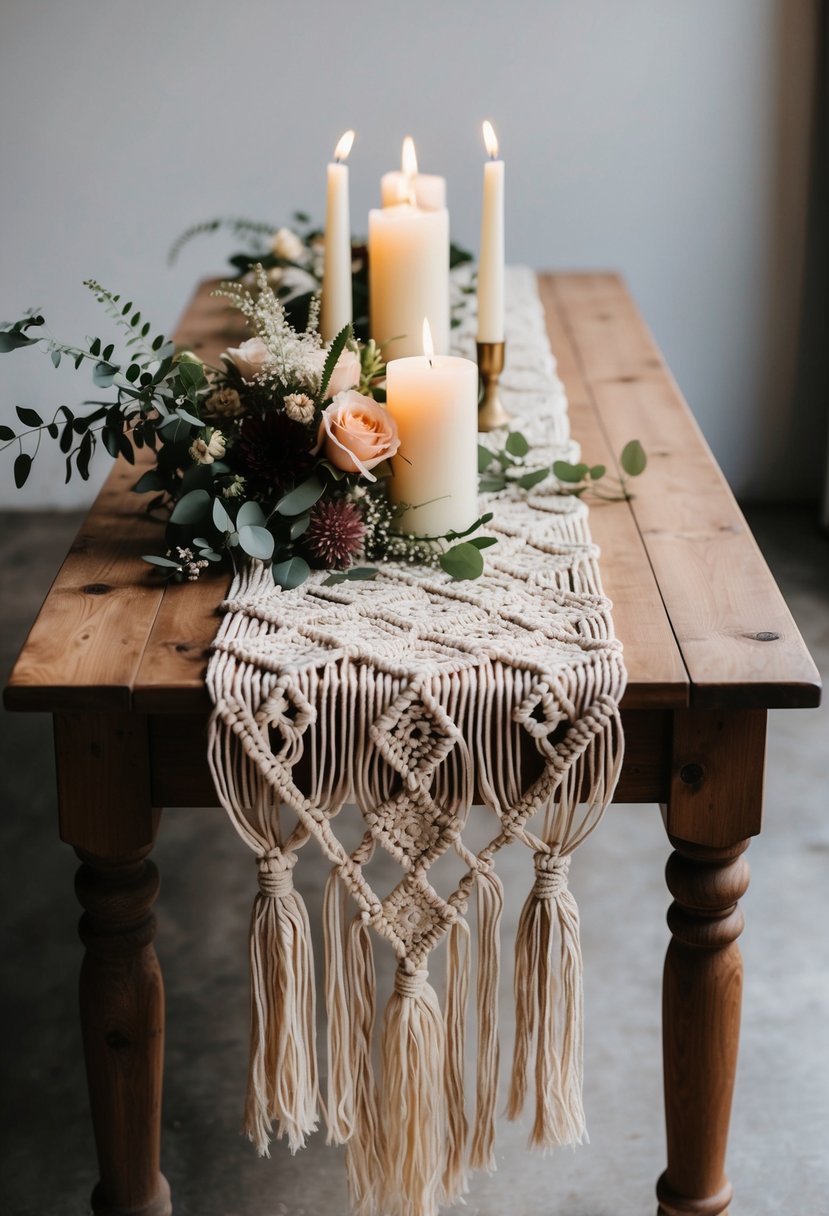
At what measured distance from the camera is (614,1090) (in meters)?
1.53

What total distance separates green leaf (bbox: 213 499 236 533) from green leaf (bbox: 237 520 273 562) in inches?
0.5

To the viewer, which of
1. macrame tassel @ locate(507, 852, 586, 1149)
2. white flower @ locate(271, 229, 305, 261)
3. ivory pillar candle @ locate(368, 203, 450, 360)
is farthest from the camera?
white flower @ locate(271, 229, 305, 261)

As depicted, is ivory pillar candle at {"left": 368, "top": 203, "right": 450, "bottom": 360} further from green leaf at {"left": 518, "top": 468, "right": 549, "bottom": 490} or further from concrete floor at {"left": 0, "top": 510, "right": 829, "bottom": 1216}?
concrete floor at {"left": 0, "top": 510, "right": 829, "bottom": 1216}

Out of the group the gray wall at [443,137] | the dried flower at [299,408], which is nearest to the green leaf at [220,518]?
the dried flower at [299,408]

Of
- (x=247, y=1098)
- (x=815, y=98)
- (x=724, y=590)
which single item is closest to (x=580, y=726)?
(x=724, y=590)

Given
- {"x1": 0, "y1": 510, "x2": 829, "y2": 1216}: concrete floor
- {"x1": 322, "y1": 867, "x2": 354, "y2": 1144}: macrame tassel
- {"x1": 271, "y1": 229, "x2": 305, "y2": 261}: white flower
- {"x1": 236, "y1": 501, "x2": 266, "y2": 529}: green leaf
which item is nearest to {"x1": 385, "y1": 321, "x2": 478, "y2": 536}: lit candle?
{"x1": 236, "y1": 501, "x2": 266, "y2": 529}: green leaf

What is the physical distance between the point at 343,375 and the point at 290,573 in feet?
0.68

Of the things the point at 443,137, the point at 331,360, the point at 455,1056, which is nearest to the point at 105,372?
the point at 331,360

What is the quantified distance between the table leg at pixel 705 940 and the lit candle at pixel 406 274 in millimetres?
657

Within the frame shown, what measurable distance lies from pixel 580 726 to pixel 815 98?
2.54m

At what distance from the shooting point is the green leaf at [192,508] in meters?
1.19

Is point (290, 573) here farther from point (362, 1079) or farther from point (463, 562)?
point (362, 1079)

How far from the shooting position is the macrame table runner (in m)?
1.00

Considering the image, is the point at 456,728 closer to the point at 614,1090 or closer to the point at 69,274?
the point at 614,1090
